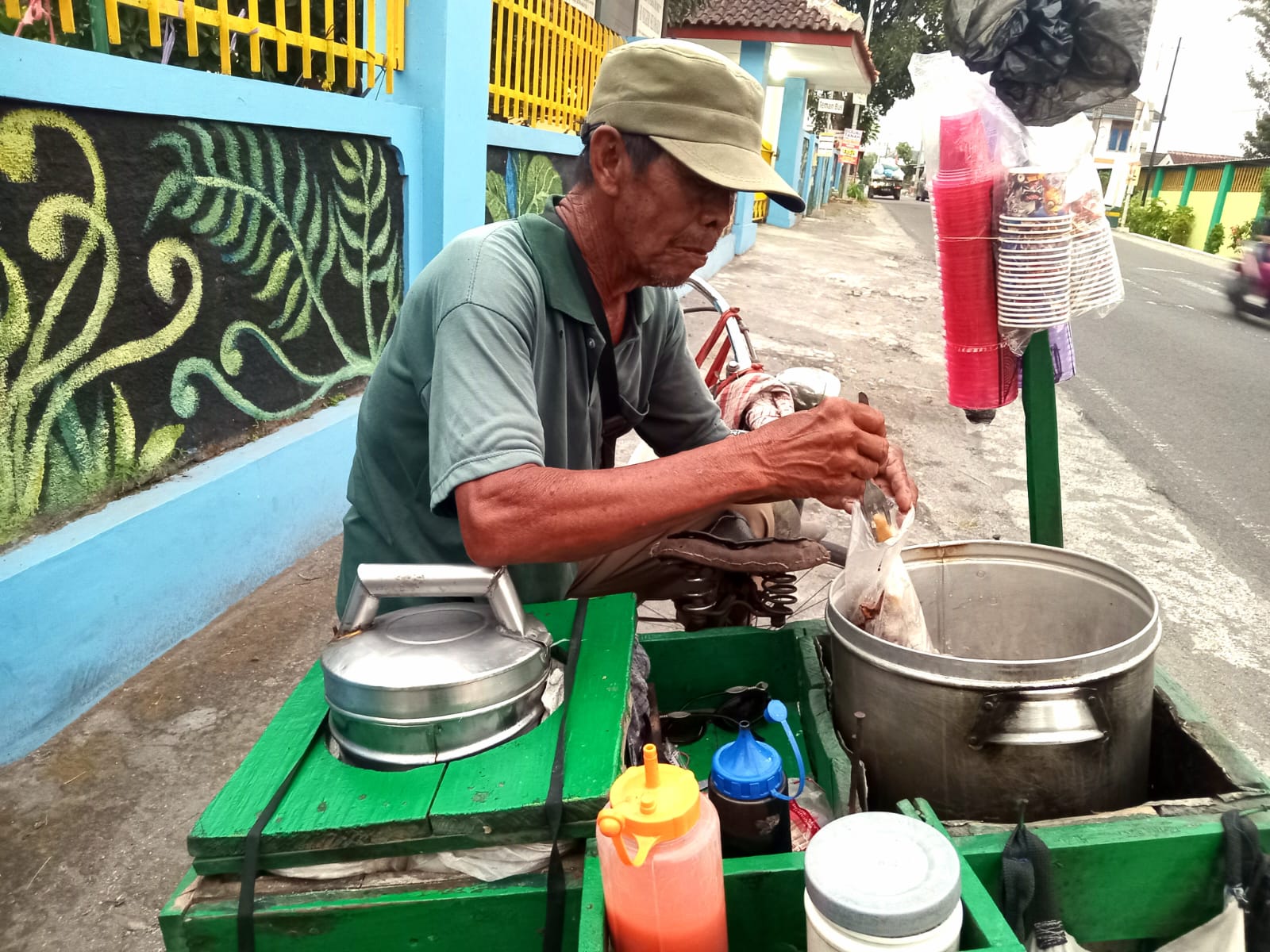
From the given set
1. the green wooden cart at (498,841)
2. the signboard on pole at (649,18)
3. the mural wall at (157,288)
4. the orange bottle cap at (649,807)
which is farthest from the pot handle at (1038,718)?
the signboard on pole at (649,18)

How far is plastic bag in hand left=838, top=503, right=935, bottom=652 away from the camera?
1.60m

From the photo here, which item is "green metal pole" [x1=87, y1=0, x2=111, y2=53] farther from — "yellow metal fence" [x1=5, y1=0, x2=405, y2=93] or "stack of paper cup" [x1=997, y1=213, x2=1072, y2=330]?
"stack of paper cup" [x1=997, y1=213, x2=1072, y2=330]

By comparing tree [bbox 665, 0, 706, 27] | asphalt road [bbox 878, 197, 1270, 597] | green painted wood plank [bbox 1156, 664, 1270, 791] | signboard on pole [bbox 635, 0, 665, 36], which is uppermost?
tree [bbox 665, 0, 706, 27]

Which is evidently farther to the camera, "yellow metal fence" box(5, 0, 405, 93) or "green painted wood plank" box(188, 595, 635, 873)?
"yellow metal fence" box(5, 0, 405, 93)

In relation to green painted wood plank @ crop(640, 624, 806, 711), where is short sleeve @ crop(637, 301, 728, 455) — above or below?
above

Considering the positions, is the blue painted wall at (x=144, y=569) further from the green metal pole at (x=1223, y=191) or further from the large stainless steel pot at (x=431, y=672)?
the green metal pole at (x=1223, y=191)

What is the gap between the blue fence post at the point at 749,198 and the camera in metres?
13.3

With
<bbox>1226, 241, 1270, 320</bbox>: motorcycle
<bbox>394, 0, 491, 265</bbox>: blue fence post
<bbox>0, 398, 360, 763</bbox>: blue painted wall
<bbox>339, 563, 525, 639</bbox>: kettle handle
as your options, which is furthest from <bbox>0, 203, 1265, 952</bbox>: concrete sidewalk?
<bbox>1226, 241, 1270, 320</bbox>: motorcycle

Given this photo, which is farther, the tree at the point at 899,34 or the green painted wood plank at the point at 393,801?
the tree at the point at 899,34

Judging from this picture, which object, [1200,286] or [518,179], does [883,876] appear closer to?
[518,179]

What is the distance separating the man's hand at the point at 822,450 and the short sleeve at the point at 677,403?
Answer: 27.9 inches

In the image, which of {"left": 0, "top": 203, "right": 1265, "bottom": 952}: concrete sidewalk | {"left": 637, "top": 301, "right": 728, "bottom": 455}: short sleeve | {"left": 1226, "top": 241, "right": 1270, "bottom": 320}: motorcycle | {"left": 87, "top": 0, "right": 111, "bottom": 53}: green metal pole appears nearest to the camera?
{"left": 0, "top": 203, "right": 1265, "bottom": 952}: concrete sidewalk

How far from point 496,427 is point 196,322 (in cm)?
205

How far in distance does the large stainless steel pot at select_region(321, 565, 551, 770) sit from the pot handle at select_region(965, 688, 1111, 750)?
2.16ft
